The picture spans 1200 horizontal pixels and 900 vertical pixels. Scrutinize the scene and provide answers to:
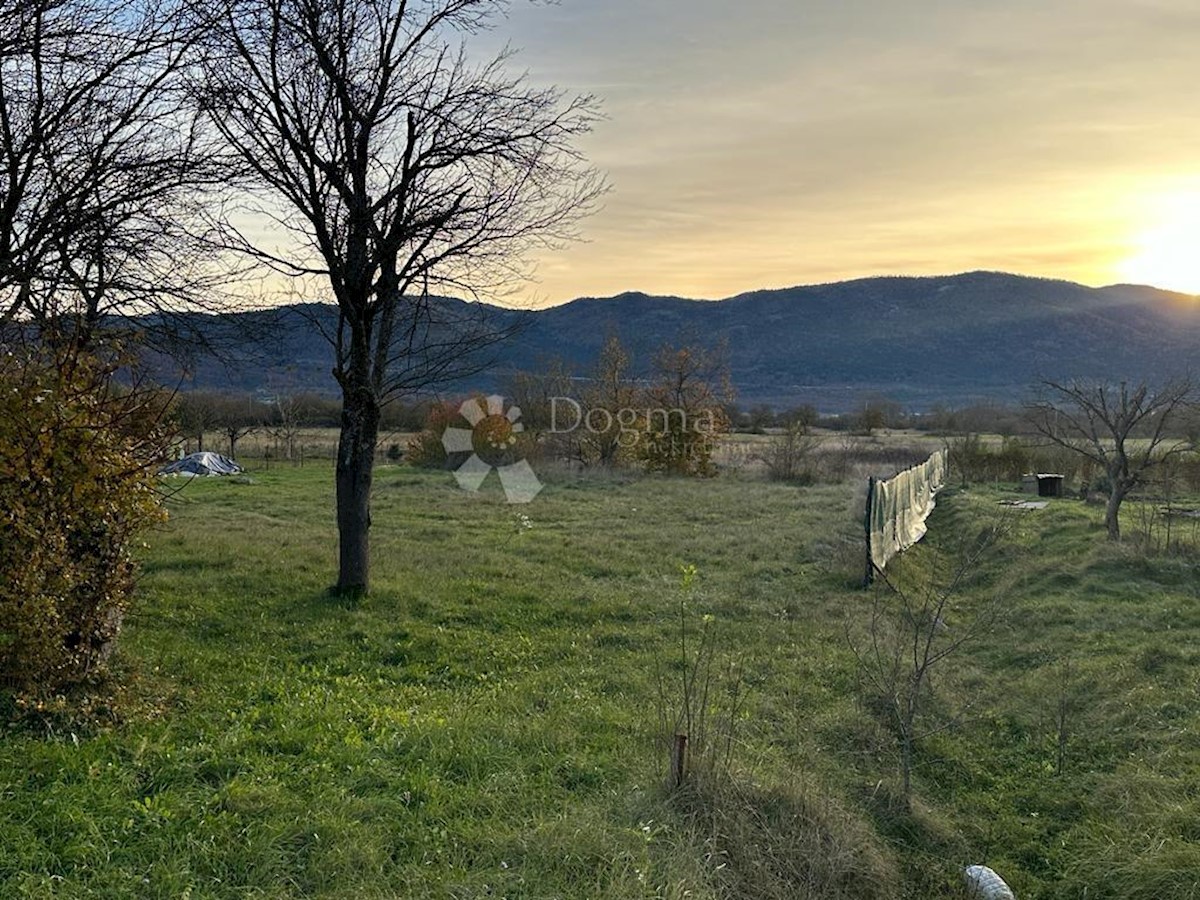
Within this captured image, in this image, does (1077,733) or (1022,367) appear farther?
(1022,367)

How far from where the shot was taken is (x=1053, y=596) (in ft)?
35.6

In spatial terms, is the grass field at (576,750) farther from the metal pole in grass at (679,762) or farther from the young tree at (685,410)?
the young tree at (685,410)

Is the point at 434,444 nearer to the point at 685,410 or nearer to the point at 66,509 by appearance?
the point at 685,410

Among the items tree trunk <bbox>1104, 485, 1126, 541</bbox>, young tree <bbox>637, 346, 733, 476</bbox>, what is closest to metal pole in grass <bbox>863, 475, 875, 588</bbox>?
tree trunk <bbox>1104, 485, 1126, 541</bbox>

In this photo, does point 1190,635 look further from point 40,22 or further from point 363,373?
point 40,22

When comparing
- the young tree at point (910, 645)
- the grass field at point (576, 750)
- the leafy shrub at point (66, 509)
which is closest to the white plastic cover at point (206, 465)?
the grass field at point (576, 750)

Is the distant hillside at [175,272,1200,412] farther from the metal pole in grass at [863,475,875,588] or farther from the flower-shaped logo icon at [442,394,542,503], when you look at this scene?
the metal pole in grass at [863,475,875,588]

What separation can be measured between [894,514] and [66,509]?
12.6 m

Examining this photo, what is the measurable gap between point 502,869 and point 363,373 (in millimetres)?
6650

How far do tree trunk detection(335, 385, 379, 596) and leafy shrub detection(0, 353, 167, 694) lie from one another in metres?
3.63

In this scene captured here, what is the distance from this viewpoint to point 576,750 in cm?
532

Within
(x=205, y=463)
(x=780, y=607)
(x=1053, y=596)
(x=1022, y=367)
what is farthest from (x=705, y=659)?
(x=1022, y=367)

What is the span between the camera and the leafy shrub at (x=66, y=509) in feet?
15.5

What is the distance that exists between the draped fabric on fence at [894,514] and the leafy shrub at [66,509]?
30.0 feet
